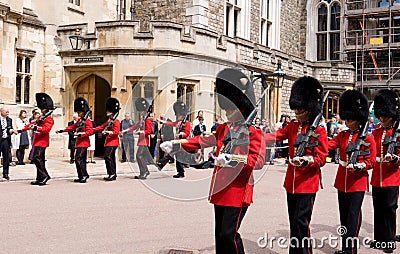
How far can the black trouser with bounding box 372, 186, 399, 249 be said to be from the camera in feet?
19.3

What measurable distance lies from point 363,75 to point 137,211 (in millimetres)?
19405

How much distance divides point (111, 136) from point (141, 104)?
1.20 m

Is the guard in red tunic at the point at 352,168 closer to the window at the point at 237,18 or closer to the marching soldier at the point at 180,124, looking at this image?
the marching soldier at the point at 180,124

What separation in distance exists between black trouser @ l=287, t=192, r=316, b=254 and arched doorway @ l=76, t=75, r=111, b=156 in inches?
411

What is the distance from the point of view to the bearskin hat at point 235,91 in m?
4.55

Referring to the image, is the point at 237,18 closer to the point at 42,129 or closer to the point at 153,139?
the point at 153,139

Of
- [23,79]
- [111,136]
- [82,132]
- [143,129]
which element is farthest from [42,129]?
[23,79]

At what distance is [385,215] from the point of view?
5922 millimetres

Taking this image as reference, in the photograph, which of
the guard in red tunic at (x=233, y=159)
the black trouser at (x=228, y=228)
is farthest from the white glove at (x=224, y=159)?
the black trouser at (x=228, y=228)

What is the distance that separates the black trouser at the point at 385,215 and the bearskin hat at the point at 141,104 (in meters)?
6.43

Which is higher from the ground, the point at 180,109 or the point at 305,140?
the point at 180,109

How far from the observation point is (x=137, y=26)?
48.0 feet

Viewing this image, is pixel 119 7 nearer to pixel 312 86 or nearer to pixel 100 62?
pixel 100 62

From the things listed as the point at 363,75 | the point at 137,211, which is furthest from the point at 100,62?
the point at 363,75
